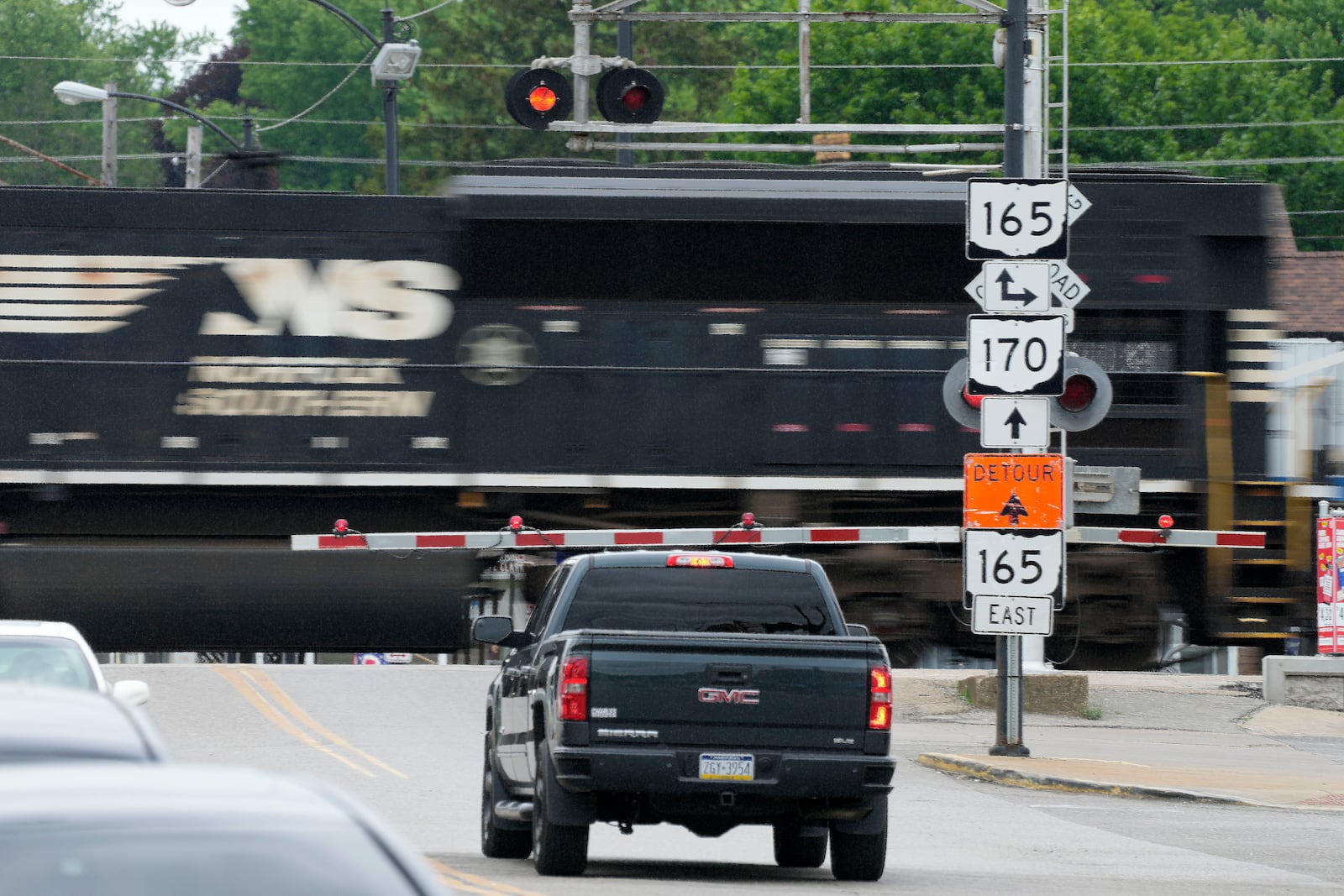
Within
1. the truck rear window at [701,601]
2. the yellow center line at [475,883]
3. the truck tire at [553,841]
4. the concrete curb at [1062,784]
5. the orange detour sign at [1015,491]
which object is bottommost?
the concrete curb at [1062,784]

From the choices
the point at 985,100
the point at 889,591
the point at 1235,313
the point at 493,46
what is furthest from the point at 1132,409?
the point at 493,46

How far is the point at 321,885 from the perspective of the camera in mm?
3590

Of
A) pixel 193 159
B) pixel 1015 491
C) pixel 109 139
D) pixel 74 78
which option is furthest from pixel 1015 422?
pixel 74 78

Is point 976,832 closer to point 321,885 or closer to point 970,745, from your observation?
point 970,745

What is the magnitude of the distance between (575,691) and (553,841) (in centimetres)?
77

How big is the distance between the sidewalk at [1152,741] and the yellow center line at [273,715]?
452 centimetres

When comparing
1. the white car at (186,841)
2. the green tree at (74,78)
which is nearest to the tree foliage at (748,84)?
the green tree at (74,78)

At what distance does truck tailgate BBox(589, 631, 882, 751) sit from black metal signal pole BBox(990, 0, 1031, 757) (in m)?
6.71

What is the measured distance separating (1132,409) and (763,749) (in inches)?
389

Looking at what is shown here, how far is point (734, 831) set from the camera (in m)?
13.3

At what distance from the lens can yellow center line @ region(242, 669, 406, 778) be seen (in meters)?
16.0

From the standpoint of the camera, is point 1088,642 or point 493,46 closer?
point 1088,642

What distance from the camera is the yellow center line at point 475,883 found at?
9203mm

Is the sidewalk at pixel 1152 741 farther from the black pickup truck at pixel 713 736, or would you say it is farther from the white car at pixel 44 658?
the white car at pixel 44 658
